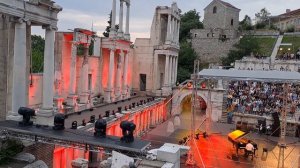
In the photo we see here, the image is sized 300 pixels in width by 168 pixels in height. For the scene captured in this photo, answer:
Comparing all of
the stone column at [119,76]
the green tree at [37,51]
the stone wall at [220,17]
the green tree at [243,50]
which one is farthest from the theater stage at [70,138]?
the stone wall at [220,17]

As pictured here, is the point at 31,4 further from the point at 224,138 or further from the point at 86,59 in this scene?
the point at 224,138

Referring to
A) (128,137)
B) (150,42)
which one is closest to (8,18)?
(128,137)

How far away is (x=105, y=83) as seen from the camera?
3159 cm

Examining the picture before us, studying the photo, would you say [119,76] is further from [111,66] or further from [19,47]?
[19,47]

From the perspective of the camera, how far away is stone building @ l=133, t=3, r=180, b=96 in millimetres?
37719

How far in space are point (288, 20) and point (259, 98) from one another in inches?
2247

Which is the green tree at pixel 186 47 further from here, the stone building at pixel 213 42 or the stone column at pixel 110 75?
the stone column at pixel 110 75

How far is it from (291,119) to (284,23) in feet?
209

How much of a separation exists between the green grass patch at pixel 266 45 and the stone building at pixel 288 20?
1294cm

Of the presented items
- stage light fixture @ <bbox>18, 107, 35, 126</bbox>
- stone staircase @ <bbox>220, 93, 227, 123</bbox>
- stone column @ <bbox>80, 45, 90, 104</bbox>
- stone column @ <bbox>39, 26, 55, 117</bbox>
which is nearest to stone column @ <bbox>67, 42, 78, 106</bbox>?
stone column @ <bbox>80, 45, 90, 104</bbox>

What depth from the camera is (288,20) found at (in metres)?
84.9

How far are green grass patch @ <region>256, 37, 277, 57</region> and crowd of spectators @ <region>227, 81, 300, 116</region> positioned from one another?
791 inches

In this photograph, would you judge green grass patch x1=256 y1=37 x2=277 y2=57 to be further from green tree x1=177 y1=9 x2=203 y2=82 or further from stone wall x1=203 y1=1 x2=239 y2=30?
green tree x1=177 y1=9 x2=203 y2=82

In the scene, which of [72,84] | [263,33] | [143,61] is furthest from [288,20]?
[72,84]
